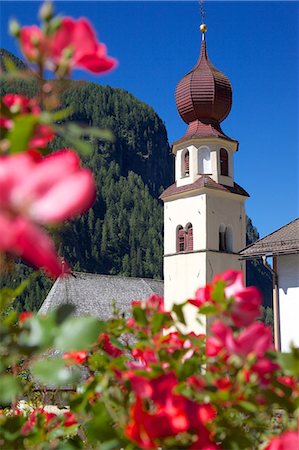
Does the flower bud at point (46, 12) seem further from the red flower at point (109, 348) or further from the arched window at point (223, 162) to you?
the arched window at point (223, 162)

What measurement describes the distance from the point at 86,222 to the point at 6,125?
8125 centimetres

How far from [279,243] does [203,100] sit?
10.9 metres

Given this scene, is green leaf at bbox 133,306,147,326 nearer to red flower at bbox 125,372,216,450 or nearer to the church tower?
red flower at bbox 125,372,216,450

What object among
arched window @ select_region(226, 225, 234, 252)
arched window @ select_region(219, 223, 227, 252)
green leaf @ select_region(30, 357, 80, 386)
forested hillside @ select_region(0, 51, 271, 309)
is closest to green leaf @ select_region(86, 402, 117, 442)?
green leaf @ select_region(30, 357, 80, 386)

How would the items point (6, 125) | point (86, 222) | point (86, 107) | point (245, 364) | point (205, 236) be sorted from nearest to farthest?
point (6, 125) → point (245, 364) → point (205, 236) → point (86, 222) → point (86, 107)

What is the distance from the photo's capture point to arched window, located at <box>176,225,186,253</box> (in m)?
22.2

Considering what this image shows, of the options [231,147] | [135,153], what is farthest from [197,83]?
[135,153]

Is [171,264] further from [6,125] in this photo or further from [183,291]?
[6,125]

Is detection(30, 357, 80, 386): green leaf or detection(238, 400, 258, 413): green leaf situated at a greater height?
detection(30, 357, 80, 386): green leaf

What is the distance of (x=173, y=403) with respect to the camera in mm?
817

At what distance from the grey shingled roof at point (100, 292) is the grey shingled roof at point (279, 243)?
12553 millimetres

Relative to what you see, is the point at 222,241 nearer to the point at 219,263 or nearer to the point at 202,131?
the point at 219,263

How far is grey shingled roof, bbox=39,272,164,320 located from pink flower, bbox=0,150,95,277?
2507 centimetres

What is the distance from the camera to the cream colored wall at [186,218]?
21.7 meters
